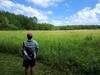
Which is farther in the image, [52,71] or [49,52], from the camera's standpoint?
[49,52]

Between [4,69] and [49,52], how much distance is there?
4.02 meters

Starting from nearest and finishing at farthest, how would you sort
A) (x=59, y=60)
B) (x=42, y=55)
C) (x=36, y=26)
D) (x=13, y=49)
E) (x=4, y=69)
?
1. (x=4, y=69)
2. (x=59, y=60)
3. (x=42, y=55)
4. (x=13, y=49)
5. (x=36, y=26)

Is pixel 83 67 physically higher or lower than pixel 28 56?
lower

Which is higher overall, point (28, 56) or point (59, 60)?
point (28, 56)

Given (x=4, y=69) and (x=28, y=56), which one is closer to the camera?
(x=28, y=56)

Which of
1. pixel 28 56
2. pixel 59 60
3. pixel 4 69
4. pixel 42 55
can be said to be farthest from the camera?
pixel 42 55

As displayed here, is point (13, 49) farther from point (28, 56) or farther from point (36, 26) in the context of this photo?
point (36, 26)

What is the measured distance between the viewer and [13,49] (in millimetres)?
19953

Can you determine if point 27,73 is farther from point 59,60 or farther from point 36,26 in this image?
point 36,26

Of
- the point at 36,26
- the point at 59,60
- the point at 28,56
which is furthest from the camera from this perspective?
the point at 36,26

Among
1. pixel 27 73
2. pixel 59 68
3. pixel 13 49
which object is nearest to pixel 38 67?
pixel 59 68

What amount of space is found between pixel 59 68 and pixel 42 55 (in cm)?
315

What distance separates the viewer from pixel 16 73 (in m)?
11.9

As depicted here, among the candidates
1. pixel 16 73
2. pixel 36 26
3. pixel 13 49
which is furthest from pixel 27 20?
pixel 16 73
